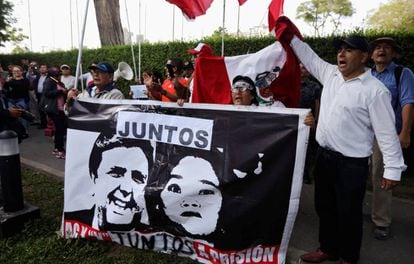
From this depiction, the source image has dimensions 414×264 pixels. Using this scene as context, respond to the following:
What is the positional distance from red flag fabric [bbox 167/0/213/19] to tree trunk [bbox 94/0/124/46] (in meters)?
8.47

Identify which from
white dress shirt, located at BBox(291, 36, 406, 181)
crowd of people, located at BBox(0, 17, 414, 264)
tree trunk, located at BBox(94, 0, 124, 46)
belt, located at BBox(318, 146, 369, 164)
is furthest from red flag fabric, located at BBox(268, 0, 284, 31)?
tree trunk, located at BBox(94, 0, 124, 46)

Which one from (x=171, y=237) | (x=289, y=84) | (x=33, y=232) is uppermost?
(x=289, y=84)

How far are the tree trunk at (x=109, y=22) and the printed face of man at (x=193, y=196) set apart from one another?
438 inches

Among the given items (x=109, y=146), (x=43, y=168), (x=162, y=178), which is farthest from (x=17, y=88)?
(x=162, y=178)

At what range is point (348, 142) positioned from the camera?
100 inches

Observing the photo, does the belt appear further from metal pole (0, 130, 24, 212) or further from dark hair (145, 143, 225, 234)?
metal pole (0, 130, 24, 212)

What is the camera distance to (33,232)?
3590 mm

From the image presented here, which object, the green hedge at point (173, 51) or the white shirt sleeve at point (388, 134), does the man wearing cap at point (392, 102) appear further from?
the green hedge at point (173, 51)

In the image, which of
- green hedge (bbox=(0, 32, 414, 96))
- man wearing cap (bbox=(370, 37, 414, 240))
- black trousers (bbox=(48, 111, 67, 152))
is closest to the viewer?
man wearing cap (bbox=(370, 37, 414, 240))

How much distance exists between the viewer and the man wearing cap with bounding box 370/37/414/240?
333 centimetres

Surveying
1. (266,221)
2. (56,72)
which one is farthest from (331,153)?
(56,72)

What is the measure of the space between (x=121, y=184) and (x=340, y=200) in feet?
6.18

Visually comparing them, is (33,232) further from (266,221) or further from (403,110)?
(403,110)

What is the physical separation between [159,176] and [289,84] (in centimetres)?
157
